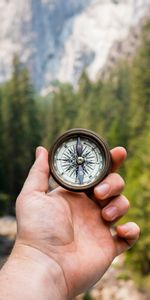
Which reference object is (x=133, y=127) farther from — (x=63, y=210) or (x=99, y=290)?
(x=63, y=210)

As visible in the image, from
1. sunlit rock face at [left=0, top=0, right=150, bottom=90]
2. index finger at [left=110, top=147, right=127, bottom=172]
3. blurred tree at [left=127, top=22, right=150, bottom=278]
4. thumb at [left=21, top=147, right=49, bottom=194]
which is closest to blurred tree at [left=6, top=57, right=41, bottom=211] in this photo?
blurred tree at [left=127, top=22, right=150, bottom=278]

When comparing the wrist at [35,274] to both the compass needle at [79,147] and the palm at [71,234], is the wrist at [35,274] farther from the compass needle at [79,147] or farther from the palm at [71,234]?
the compass needle at [79,147]

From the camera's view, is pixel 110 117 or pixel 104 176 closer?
pixel 104 176

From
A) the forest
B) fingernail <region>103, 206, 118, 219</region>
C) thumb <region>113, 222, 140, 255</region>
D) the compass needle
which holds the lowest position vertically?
the forest

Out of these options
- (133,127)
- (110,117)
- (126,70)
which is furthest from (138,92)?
(126,70)

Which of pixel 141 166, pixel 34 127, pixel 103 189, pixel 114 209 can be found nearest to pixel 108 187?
pixel 103 189

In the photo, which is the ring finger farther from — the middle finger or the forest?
the forest
